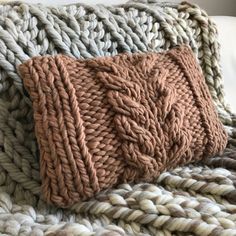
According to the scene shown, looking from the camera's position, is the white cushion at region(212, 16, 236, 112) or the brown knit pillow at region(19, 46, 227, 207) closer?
the brown knit pillow at region(19, 46, 227, 207)

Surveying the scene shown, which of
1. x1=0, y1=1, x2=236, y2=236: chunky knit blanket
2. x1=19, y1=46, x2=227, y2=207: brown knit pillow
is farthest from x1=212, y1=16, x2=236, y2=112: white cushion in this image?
x1=19, y1=46, x2=227, y2=207: brown knit pillow

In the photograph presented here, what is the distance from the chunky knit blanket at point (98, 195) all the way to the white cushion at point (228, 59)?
283 millimetres

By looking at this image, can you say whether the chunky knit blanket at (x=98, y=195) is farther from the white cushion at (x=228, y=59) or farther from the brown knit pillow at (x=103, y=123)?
the white cushion at (x=228, y=59)

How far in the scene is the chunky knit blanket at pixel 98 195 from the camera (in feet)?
2.40

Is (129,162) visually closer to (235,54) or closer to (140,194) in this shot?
(140,194)

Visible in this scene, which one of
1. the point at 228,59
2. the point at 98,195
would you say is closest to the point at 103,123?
the point at 98,195

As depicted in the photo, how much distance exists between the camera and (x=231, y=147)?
1027mm

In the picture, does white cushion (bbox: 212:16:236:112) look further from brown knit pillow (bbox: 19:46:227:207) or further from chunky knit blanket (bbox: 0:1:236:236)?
brown knit pillow (bbox: 19:46:227:207)

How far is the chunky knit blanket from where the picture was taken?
0.73 m

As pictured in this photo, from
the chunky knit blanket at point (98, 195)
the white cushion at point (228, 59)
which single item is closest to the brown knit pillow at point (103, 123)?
the chunky knit blanket at point (98, 195)

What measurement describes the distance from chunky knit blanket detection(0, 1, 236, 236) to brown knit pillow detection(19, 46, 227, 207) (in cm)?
4

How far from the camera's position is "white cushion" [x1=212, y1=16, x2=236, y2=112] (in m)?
1.27

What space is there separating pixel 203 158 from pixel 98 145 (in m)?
0.28

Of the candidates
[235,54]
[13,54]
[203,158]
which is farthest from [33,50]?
[235,54]
